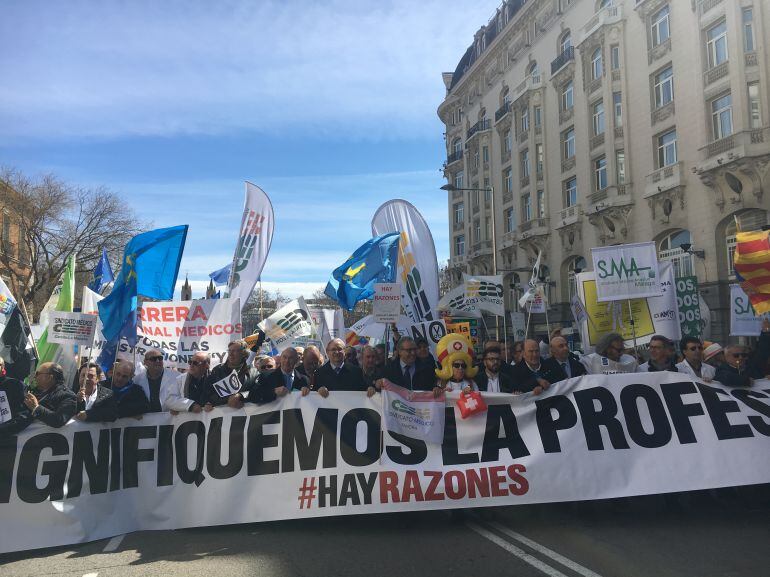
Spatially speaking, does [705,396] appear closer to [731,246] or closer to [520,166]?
[731,246]

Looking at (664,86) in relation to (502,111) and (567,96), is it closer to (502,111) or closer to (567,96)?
(567,96)

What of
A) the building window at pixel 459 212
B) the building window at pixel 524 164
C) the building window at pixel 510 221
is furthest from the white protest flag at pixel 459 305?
the building window at pixel 459 212

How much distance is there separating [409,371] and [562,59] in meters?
32.3

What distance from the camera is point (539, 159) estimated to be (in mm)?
39250

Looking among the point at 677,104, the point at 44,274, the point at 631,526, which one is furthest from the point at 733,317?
the point at 44,274

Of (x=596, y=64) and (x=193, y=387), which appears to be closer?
(x=193, y=387)

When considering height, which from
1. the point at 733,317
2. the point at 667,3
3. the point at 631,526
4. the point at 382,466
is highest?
the point at 667,3

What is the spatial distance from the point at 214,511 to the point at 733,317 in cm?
928

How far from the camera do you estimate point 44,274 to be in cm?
3831

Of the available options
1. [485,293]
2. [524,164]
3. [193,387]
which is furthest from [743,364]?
[524,164]

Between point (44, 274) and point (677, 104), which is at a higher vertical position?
point (677, 104)

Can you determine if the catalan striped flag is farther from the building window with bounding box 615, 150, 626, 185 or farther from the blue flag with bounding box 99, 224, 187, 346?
the building window with bounding box 615, 150, 626, 185

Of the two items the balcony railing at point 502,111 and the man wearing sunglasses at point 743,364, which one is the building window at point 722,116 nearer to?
the balcony railing at point 502,111

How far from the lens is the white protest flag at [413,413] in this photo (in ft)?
21.1
